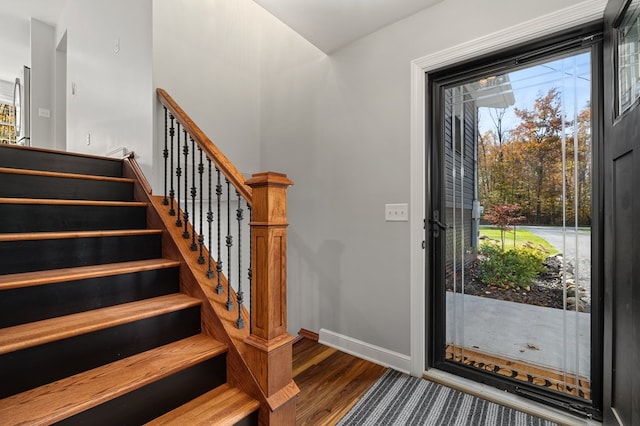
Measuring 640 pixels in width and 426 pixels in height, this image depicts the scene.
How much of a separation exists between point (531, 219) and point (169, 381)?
2033mm

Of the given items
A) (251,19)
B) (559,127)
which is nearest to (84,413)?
(559,127)

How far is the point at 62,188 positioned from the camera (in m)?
1.99

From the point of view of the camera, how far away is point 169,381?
1.31 meters

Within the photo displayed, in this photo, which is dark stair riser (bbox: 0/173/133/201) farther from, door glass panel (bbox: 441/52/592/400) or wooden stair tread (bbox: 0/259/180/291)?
door glass panel (bbox: 441/52/592/400)

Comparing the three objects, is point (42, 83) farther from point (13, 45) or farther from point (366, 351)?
point (366, 351)

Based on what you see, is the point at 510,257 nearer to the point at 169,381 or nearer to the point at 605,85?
the point at 605,85

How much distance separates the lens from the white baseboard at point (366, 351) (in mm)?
2109

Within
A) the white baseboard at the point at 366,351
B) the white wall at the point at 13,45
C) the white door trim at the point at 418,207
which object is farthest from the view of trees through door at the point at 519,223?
the white wall at the point at 13,45

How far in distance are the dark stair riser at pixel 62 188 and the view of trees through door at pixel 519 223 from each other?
230 cm

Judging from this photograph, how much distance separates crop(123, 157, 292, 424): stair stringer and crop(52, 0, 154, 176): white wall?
0.51 meters

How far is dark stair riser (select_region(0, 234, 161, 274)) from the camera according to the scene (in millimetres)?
1467

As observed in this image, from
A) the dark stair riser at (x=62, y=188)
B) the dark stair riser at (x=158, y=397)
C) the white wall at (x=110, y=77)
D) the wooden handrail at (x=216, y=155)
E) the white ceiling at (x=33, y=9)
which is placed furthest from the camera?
the white ceiling at (x=33, y=9)

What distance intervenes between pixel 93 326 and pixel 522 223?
224 cm

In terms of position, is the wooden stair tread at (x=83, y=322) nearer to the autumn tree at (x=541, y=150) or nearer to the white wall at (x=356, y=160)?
the white wall at (x=356, y=160)
